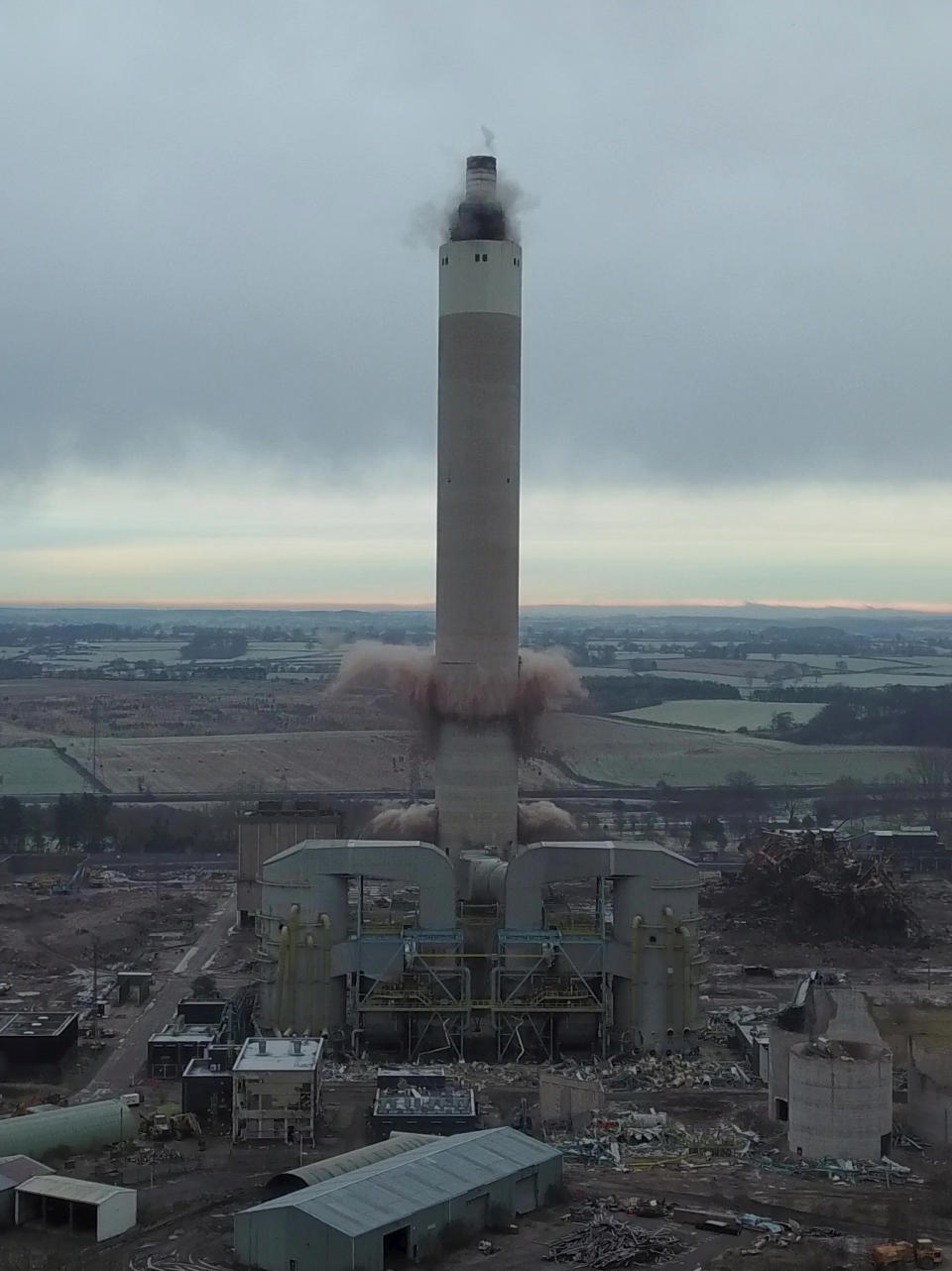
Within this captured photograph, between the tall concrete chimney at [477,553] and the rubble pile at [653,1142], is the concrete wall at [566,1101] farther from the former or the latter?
the tall concrete chimney at [477,553]

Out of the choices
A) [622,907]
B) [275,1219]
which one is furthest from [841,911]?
[275,1219]

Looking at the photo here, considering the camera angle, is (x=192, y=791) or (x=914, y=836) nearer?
(x=914, y=836)

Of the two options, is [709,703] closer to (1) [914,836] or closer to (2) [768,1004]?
(1) [914,836]

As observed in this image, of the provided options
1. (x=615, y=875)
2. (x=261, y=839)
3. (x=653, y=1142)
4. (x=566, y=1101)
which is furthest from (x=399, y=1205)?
(x=261, y=839)

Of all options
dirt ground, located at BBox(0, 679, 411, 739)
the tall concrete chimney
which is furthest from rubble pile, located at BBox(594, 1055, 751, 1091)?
dirt ground, located at BBox(0, 679, 411, 739)

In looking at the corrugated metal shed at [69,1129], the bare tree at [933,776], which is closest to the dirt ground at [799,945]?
the bare tree at [933,776]

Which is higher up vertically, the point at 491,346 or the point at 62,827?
the point at 491,346

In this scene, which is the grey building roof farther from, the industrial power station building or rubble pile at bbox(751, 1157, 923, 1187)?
rubble pile at bbox(751, 1157, 923, 1187)
